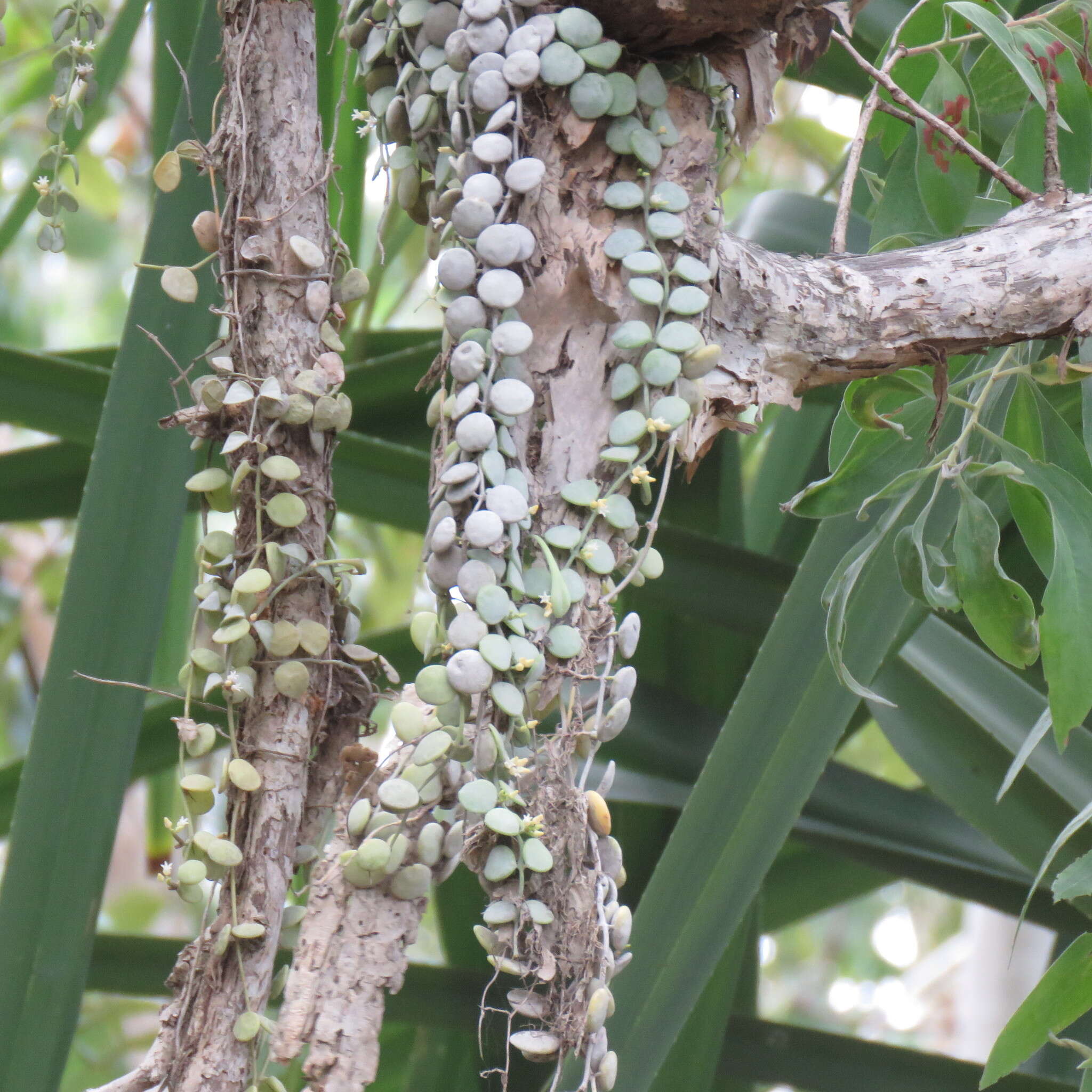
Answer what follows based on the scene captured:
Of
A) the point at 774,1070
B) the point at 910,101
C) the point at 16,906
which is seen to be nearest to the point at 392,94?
the point at 910,101

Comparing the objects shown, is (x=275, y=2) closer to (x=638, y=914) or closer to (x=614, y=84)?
(x=614, y=84)

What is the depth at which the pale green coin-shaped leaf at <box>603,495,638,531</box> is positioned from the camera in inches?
12.1

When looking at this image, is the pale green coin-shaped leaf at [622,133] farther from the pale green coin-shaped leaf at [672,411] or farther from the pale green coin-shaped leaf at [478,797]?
the pale green coin-shaped leaf at [478,797]

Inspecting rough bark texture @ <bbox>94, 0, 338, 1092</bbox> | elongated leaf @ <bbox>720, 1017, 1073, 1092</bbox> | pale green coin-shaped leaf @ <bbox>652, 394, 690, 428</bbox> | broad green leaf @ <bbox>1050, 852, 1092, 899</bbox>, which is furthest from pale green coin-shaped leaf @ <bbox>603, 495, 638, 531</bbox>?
elongated leaf @ <bbox>720, 1017, 1073, 1092</bbox>

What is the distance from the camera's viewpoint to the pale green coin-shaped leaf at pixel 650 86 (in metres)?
0.31

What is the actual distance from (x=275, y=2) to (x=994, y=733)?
512mm

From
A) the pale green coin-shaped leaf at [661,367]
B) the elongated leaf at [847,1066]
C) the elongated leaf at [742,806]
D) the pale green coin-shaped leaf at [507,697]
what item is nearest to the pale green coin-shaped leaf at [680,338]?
the pale green coin-shaped leaf at [661,367]

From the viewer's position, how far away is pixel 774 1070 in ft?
2.27

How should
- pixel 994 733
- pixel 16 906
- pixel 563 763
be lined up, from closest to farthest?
pixel 563 763 < pixel 16 906 < pixel 994 733

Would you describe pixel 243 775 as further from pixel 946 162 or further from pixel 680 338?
pixel 946 162

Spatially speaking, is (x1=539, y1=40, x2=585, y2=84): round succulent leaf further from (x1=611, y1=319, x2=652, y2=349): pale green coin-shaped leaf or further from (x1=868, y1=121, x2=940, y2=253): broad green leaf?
(x1=868, y1=121, x2=940, y2=253): broad green leaf

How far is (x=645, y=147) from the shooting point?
307mm

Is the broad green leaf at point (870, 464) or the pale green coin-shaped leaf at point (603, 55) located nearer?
the pale green coin-shaped leaf at point (603, 55)

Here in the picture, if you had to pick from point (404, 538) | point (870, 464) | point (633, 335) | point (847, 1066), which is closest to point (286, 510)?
point (633, 335)
